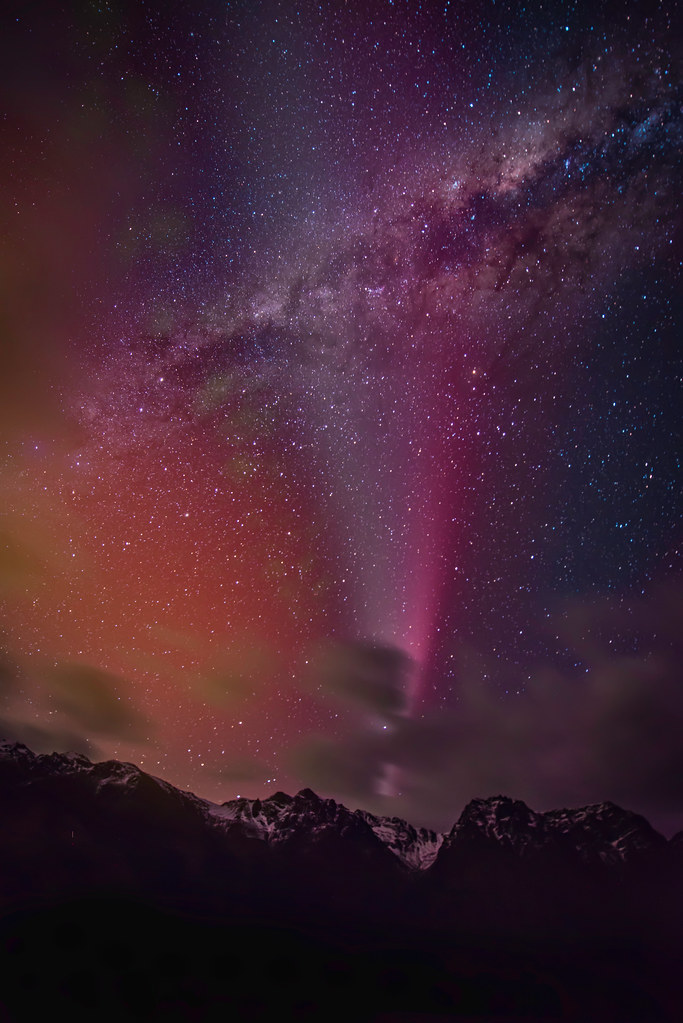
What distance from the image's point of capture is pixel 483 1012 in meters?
94.4

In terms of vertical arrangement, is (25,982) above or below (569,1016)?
above

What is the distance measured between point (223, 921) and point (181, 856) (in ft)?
187

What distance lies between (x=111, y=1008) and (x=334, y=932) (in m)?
87.7

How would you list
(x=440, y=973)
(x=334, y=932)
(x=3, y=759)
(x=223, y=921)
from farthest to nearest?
(x=3, y=759) → (x=334, y=932) → (x=223, y=921) → (x=440, y=973)

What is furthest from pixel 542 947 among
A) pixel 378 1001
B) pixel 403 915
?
pixel 378 1001

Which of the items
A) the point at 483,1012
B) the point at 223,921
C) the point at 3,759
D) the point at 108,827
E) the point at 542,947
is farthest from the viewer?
the point at 3,759

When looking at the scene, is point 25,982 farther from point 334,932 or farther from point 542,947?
point 542,947

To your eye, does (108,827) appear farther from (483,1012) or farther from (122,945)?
(483,1012)

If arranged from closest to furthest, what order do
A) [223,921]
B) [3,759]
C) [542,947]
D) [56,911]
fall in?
1. [56,911]
2. [223,921]
3. [542,947]
4. [3,759]

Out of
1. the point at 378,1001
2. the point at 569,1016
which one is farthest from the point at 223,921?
the point at 569,1016

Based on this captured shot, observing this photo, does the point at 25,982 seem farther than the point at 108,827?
No

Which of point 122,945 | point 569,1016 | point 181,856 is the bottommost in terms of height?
point 569,1016

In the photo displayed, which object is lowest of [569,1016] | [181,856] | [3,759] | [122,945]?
[569,1016]

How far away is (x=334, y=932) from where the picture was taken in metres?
145
